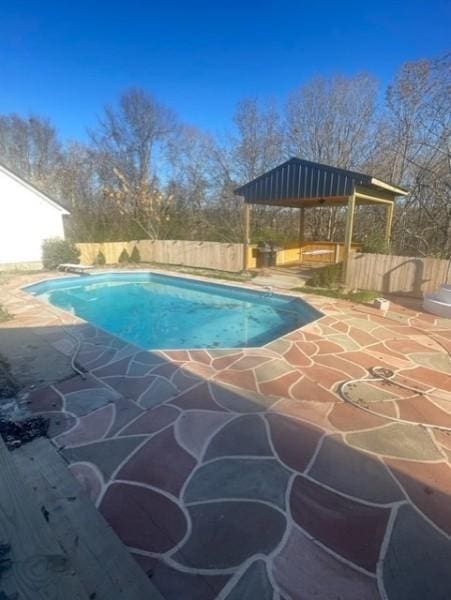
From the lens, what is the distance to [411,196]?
11.8m

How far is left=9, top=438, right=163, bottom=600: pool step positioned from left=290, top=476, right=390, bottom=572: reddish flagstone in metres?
0.98

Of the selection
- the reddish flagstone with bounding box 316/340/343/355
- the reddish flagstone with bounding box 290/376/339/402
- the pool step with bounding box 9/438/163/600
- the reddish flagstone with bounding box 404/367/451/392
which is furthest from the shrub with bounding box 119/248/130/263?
the reddish flagstone with bounding box 404/367/451/392

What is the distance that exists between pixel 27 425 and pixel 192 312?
5766mm

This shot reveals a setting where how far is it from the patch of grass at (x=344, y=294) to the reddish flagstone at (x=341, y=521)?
6.23 meters

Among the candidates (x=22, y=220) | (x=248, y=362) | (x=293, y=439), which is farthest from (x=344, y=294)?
(x=22, y=220)

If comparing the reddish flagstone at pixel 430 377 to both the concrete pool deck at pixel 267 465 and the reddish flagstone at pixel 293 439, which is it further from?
the reddish flagstone at pixel 293 439

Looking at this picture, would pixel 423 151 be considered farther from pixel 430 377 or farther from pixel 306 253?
pixel 430 377

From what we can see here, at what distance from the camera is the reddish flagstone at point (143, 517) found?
182cm

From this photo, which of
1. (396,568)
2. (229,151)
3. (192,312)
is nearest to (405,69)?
(229,151)

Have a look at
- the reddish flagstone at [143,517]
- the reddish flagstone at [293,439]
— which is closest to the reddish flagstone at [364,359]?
the reddish flagstone at [293,439]

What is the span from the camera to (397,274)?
320 inches

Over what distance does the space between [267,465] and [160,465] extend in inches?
33.7

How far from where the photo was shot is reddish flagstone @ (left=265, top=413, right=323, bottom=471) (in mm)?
2484

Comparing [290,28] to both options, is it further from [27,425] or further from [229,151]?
[27,425]
